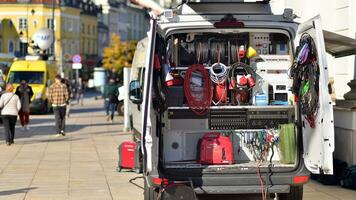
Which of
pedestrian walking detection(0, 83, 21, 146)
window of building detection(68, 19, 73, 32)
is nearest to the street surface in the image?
pedestrian walking detection(0, 83, 21, 146)

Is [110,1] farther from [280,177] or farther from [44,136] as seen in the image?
[280,177]

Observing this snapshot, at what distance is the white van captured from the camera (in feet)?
32.6

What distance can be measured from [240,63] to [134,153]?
6.20ft

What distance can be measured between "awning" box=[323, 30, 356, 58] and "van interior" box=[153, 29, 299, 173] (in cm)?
288

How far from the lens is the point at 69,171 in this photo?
15.2 meters

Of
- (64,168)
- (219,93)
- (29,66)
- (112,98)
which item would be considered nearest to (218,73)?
(219,93)

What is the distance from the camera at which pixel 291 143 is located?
10.5 meters

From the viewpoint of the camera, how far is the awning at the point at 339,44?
1405 cm

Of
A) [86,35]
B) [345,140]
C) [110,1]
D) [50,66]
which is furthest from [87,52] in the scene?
[345,140]

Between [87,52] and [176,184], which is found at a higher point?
[87,52]

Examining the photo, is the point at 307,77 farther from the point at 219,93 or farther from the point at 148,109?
the point at 148,109

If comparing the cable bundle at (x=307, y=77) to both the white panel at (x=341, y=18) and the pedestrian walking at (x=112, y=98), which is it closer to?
the white panel at (x=341, y=18)

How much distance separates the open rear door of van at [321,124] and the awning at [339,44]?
4.05 meters

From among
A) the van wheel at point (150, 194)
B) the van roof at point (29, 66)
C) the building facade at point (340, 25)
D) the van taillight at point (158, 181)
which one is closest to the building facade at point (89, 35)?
the van roof at point (29, 66)
